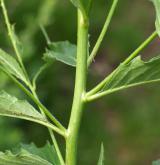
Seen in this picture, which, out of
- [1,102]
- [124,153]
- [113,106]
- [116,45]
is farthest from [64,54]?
[116,45]

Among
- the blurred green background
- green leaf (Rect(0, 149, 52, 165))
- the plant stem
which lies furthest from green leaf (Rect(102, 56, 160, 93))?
the blurred green background

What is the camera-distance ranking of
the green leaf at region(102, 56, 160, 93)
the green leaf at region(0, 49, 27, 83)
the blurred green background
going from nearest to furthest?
the green leaf at region(102, 56, 160, 93) → the green leaf at region(0, 49, 27, 83) → the blurred green background

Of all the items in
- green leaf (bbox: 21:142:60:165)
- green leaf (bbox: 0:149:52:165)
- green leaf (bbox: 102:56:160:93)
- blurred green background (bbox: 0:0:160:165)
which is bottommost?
blurred green background (bbox: 0:0:160:165)

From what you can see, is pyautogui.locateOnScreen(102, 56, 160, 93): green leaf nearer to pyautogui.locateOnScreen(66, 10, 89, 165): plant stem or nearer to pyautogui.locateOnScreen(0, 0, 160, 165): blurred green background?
pyautogui.locateOnScreen(66, 10, 89, 165): plant stem

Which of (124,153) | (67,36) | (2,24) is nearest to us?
(2,24)

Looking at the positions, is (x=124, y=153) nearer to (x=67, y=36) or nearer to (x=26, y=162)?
(x=67, y=36)

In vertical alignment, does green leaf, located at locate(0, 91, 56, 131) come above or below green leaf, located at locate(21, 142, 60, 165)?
above
